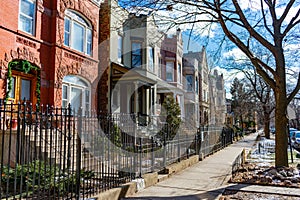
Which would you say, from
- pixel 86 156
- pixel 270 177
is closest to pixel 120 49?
pixel 86 156

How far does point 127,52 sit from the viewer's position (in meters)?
19.5

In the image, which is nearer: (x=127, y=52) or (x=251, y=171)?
(x=251, y=171)

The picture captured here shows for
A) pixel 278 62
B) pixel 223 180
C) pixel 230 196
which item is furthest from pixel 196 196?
pixel 278 62

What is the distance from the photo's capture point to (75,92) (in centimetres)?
1456

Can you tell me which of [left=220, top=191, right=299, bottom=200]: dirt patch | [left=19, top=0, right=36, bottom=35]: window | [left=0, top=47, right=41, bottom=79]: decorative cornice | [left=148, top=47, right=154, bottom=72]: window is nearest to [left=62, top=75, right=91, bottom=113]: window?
[left=0, top=47, right=41, bottom=79]: decorative cornice

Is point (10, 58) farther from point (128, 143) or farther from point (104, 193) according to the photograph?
point (104, 193)

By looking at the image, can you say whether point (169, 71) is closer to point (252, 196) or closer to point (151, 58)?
point (151, 58)

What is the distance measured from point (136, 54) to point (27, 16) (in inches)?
366

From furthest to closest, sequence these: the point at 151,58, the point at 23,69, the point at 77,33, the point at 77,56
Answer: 1. the point at 151,58
2. the point at 77,33
3. the point at 77,56
4. the point at 23,69

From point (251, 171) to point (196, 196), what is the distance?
376cm

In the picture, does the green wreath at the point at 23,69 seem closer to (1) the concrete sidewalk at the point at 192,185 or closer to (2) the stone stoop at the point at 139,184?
(2) the stone stoop at the point at 139,184

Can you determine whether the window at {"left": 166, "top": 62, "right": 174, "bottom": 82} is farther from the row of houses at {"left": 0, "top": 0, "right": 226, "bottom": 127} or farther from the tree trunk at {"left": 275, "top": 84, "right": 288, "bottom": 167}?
the tree trunk at {"left": 275, "top": 84, "right": 288, "bottom": 167}

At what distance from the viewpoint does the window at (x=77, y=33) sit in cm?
1390

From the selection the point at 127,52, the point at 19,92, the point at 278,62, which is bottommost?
the point at 19,92
